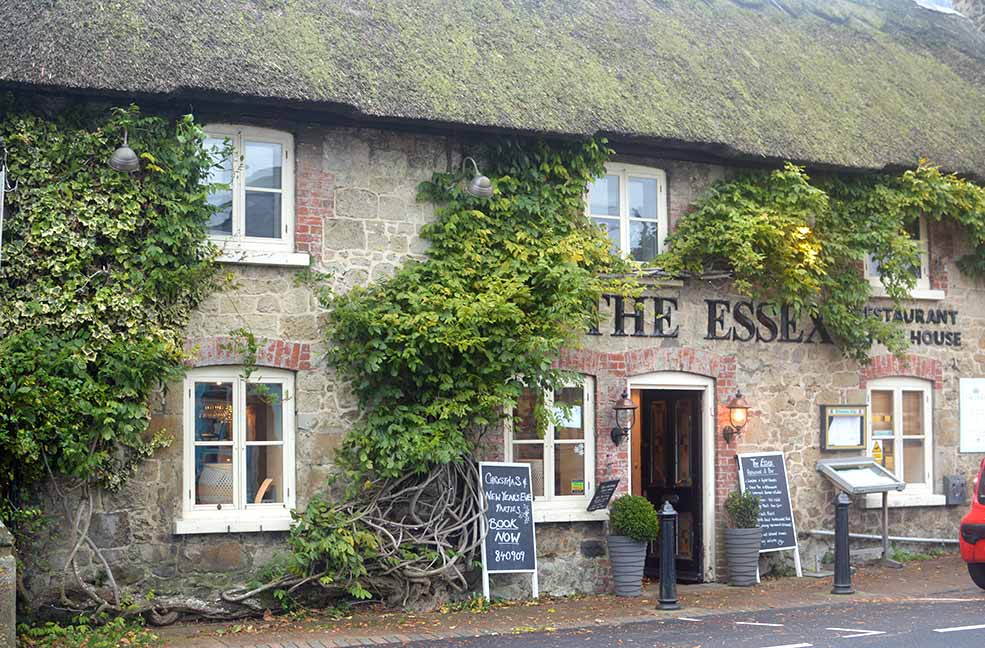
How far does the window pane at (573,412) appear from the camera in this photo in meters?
12.7

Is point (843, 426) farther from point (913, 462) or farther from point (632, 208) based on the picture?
point (632, 208)

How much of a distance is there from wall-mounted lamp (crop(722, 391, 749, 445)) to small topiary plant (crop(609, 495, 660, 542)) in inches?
58.3

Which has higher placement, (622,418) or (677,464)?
(622,418)

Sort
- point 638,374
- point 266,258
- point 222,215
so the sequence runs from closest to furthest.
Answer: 1. point 266,258
2. point 222,215
3. point 638,374

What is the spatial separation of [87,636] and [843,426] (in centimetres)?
859

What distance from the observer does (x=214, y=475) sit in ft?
36.4

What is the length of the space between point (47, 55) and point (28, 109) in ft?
1.98

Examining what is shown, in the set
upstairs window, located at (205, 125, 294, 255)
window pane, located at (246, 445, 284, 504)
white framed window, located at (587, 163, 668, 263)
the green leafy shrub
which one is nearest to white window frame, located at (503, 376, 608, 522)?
white framed window, located at (587, 163, 668, 263)

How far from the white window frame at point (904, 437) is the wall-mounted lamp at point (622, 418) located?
3.47 meters

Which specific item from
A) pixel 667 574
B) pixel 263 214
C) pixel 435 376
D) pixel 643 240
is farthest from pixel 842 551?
pixel 263 214

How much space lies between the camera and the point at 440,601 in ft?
37.9

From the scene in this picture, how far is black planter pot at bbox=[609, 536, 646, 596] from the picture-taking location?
486 inches

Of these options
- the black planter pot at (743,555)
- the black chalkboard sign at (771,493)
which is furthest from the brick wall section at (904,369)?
the black planter pot at (743,555)

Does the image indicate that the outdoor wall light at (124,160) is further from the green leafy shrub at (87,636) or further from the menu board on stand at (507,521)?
the menu board on stand at (507,521)
